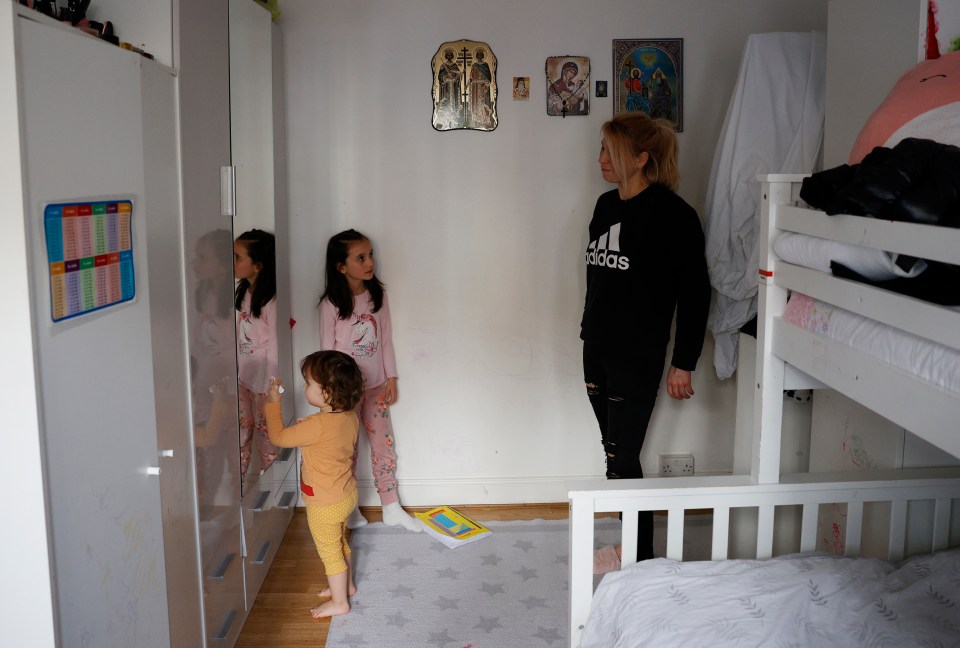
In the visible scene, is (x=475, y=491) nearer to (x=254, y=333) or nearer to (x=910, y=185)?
(x=254, y=333)

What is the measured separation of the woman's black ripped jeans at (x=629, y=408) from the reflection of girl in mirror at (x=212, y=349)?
113cm

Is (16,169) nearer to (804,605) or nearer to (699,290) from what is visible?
(804,605)

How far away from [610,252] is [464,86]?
3.01 ft

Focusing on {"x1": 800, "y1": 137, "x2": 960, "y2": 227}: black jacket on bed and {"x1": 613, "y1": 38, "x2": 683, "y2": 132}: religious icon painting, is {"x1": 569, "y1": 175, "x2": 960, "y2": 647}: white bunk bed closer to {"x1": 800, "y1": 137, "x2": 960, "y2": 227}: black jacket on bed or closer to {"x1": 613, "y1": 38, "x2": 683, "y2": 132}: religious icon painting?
{"x1": 800, "y1": 137, "x2": 960, "y2": 227}: black jacket on bed

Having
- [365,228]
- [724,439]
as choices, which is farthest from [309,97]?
[724,439]

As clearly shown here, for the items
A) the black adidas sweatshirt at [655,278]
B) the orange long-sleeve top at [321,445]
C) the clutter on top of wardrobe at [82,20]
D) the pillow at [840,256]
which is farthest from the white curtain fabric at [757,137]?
the clutter on top of wardrobe at [82,20]

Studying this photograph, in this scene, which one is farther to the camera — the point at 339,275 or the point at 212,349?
the point at 339,275

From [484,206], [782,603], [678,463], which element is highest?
[484,206]

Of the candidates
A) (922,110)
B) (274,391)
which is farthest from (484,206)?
(922,110)

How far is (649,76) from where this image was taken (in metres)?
3.18

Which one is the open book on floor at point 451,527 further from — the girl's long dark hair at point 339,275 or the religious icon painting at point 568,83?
the religious icon painting at point 568,83

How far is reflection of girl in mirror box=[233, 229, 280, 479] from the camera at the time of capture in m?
2.48

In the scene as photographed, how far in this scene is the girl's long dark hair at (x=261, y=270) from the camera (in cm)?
251

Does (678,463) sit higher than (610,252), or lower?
lower
